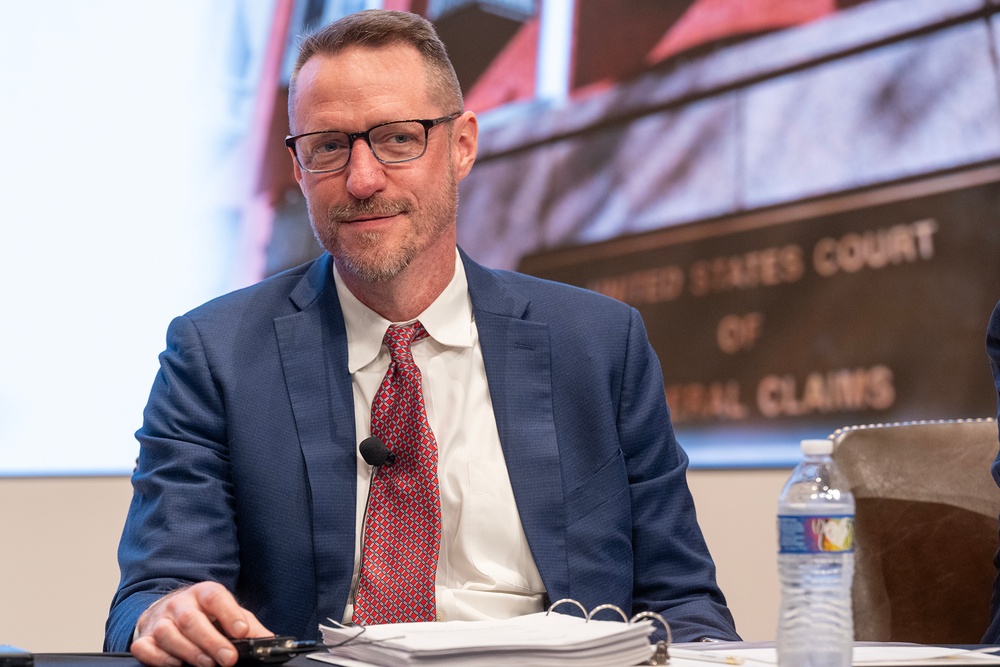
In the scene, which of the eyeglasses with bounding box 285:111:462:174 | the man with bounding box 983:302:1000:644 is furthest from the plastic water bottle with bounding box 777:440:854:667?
the eyeglasses with bounding box 285:111:462:174

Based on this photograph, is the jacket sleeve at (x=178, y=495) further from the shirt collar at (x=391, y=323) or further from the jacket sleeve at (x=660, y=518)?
the jacket sleeve at (x=660, y=518)

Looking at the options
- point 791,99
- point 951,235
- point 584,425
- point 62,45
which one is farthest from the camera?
point 62,45

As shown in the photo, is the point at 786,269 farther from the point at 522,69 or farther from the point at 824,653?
the point at 824,653

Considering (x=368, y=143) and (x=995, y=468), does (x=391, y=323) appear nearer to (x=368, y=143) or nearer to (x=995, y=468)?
(x=368, y=143)

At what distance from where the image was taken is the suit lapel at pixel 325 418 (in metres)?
1.71

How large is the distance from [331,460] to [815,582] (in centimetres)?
87

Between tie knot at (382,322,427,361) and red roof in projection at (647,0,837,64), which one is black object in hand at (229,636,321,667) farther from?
red roof in projection at (647,0,837,64)

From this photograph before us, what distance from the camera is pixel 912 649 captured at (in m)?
1.23

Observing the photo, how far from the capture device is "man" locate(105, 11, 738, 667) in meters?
1.72

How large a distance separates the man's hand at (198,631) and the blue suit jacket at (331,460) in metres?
0.36

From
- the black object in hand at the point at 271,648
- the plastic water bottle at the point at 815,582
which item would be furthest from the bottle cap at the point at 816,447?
the black object in hand at the point at 271,648

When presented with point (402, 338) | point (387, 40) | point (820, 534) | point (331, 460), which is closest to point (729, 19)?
point (387, 40)

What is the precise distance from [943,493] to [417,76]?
118cm

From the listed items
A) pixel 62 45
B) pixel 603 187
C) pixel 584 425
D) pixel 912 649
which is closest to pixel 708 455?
pixel 603 187
